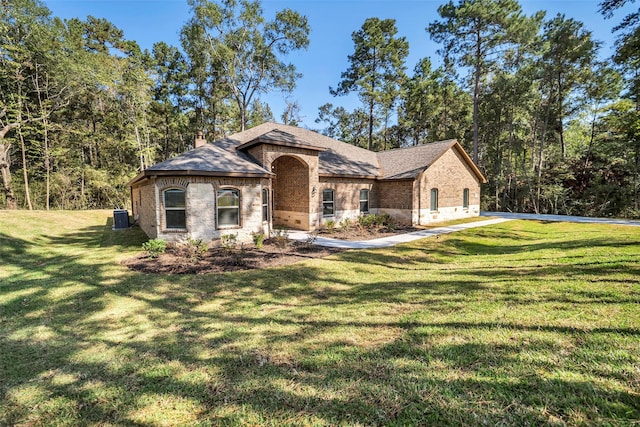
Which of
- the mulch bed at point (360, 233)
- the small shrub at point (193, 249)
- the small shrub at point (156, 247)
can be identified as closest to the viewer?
the small shrub at point (193, 249)

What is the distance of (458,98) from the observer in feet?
104

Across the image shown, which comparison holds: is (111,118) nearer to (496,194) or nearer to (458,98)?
(458,98)

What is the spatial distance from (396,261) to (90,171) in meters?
29.8

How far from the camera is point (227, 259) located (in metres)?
8.92

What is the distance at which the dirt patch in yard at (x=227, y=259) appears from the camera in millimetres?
7980

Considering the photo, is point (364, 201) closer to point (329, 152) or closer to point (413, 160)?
point (329, 152)

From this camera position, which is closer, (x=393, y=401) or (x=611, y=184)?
(x=393, y=401)

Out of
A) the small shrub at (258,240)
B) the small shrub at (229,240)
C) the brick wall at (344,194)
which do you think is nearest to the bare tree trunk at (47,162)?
the small shrub at (229,240)

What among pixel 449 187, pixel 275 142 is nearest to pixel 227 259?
pixel 275 142

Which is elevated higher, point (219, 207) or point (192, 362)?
point (219, 207)

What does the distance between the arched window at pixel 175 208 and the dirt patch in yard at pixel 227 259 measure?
1055 millimetres

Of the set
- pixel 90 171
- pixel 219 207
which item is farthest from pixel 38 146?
pixel 219 207

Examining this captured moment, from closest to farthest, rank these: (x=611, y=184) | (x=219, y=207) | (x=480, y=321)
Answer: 1. (x=480, y=321)
2. (x=219, y=207)
3. (x=611, y=184)

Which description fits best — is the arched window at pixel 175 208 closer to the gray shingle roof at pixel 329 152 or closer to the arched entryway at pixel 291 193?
the gray shingle roof at pixel 329 152
